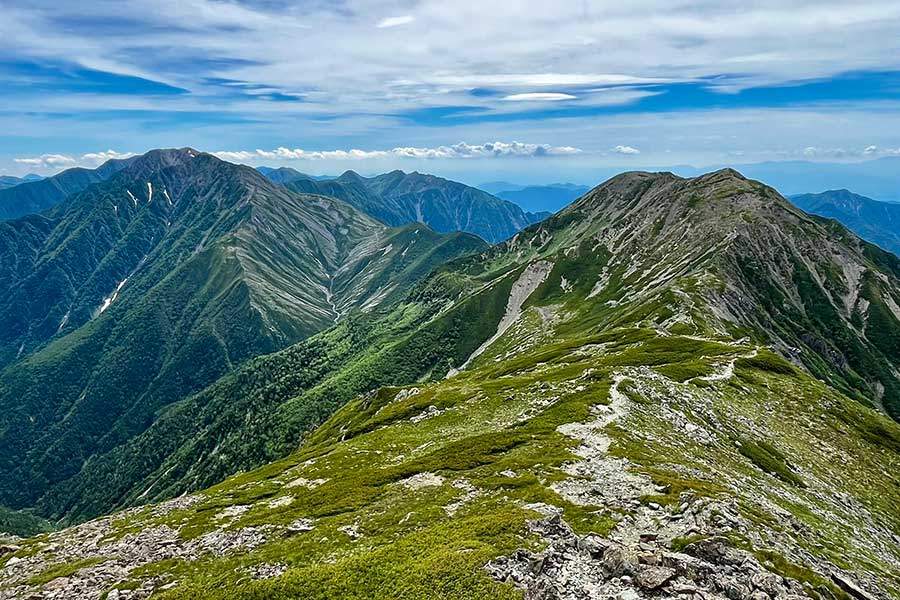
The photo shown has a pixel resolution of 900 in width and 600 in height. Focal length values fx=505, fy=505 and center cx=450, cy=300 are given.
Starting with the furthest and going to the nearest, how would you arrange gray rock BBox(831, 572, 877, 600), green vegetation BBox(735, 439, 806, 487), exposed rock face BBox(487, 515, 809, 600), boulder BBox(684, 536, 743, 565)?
green vegetation BBox(735, 439, 806, 487)
gray rock BBox(831, 572, 877, 600)
boulder BBox(684, 536, 743, 565)
exposed rock face BBox(487, 515, 809, 600)

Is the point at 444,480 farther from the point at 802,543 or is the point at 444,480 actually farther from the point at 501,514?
the point at 802,543

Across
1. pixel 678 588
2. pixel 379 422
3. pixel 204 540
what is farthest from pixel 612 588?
pixel 379 422

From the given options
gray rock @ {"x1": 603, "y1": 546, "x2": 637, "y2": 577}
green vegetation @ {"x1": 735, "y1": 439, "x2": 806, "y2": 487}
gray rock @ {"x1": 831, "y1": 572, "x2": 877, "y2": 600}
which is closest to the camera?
gray rock @ {"x1": 603, "y1": 546, "x2": 637, "y2": 577}

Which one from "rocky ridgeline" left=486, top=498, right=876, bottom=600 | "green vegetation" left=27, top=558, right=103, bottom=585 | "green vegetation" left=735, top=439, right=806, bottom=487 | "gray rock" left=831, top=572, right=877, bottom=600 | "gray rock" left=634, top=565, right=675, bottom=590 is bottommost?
"green vegetation" left=735, top=439, right=806, bottom=487

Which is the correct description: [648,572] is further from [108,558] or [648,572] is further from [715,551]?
[108,558]

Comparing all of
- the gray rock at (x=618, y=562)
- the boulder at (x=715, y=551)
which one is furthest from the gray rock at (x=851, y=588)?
the gray rock at (x=618, y=562)

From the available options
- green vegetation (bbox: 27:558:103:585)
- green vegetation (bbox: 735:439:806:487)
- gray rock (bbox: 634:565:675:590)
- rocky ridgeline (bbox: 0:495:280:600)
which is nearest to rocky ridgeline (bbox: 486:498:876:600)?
gray rock (bbox: 634:565:675:590)

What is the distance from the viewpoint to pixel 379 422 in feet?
349

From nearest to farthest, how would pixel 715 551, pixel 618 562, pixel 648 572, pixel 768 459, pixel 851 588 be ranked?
pixel 648 572 → pixel 618 562 → pixel 715 551 → pixel 851 588 → pixel 768 459

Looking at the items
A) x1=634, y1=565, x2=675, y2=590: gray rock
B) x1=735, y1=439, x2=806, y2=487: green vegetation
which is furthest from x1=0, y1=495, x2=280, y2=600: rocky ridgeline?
x1=735, y1=439, x2=806, y2=487: green vegetation

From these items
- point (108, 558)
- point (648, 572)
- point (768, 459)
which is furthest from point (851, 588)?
point (108, 558)

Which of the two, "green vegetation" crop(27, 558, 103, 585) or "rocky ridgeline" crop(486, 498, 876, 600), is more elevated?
"rocky ridgeline" crop(486, 498, 876, 600)

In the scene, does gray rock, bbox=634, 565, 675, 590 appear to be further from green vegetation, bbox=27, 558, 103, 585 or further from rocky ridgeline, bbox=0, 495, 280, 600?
green vegetation, bbox=27, 558, 103, 585

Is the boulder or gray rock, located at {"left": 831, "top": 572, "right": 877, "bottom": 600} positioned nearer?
the boulder
